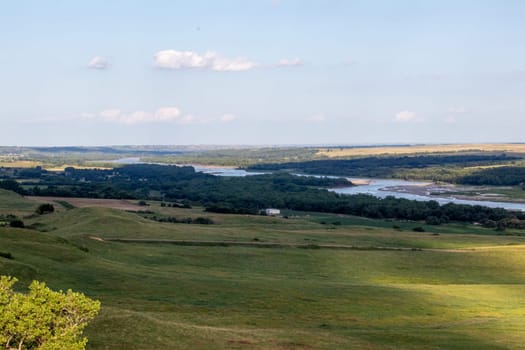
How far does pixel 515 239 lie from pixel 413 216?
138 ft

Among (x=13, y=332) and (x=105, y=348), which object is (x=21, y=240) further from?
(x=13, y=332)

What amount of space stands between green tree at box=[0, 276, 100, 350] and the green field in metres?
5.64

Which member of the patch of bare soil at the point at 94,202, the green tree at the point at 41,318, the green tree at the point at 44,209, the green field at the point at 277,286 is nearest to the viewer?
the green tree at the point at 41,318

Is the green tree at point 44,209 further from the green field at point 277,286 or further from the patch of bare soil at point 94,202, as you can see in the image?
the patch of bare soil at point 94,202

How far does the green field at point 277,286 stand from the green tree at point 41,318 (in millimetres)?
5638

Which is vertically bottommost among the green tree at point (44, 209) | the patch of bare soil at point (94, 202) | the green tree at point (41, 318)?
the patch of bare soil at point (94, 202)

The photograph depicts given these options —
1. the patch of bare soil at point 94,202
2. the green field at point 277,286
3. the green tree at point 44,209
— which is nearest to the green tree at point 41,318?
the green field at point 277,286

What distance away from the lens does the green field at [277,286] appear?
37.7m

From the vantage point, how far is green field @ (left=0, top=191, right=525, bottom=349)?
124 ft

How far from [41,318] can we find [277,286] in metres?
33.6

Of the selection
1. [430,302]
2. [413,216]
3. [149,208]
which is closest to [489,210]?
[413,216]

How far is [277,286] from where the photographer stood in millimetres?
57938

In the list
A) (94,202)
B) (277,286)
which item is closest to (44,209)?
(94,202)

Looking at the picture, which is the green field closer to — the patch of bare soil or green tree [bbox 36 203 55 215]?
green tree [bbox 36 203 55 215]
